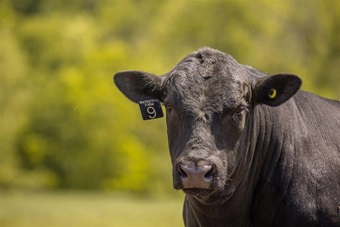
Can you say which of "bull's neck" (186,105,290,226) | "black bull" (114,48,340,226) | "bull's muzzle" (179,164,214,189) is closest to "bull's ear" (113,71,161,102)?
"black bull" (114,48,340,226)

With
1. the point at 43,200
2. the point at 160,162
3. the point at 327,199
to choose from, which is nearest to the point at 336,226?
the point at 327,199

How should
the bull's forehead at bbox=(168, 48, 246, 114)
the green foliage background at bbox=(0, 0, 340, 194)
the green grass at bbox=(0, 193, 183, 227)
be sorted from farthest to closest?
the green foliage background at bbox=(0, 0, 340, 194) < the green grass at bbox=(0, 193, 183, 227) < the bull's forehead at bbox=(168, 48, 246, 114)

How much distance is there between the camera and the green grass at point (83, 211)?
46344 mm

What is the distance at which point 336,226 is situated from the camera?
10094mm

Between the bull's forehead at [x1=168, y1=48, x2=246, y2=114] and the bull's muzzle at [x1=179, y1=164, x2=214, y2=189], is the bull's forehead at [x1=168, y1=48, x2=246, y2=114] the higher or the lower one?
the higher one

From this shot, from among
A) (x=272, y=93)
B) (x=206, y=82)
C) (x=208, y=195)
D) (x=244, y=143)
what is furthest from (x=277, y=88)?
(x=208, y=195)

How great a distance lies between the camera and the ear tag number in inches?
410

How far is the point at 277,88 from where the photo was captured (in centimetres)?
1002

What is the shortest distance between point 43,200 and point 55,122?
13.5 m

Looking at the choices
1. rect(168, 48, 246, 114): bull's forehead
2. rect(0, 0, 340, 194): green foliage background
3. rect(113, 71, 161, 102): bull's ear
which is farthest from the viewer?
rect(0, 0, 340, 194): green foliage background

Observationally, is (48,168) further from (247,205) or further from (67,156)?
(247,205)

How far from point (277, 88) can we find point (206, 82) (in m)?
0.70

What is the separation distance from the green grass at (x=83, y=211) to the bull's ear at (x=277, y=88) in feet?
106

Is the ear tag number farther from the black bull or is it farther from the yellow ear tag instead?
the yellow ear tag
